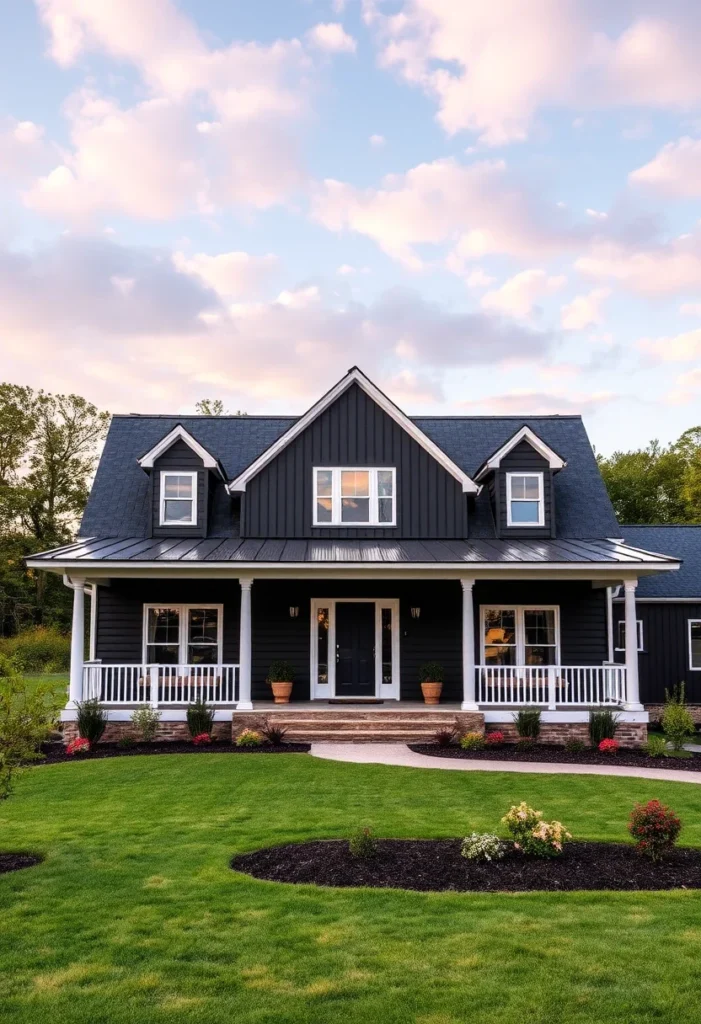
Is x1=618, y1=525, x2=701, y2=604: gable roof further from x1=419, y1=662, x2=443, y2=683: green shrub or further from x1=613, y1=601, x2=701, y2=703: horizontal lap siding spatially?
x1=419, y1=662, x2=443, y2=683: green shrub

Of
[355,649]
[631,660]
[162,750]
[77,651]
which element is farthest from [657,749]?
[77,651]

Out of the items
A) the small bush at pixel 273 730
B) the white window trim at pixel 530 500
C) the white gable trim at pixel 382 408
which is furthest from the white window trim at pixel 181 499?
the white window trim at pixel 530 500

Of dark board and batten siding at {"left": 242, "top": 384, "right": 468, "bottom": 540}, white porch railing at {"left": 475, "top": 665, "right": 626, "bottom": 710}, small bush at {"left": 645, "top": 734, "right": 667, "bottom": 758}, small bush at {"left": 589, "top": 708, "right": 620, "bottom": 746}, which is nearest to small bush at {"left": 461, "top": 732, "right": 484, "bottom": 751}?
white porch railing at {"left": 475, "top": 665, "right": 626, "bottom": 710}

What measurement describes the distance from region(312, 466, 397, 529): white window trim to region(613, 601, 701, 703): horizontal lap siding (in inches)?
310

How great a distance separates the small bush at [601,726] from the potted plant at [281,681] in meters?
6.72

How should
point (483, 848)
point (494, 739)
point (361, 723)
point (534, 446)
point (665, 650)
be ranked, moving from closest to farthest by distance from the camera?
point (483, 848) → point (494, 739) → point (361, 723) → point (534, 446) → point (665, 650)

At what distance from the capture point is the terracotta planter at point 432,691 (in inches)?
770

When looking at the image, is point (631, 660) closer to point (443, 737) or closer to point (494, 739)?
point (494, 739)

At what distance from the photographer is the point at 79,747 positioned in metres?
16.7

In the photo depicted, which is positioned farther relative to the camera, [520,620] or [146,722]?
[520,620]

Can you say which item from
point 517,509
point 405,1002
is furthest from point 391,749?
point 405,1002

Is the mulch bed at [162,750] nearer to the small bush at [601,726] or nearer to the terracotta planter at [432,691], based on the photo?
the terracotta planter at [432,691]

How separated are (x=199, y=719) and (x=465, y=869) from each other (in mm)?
10020

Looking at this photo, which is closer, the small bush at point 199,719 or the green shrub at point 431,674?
the small bush at point 199,719
